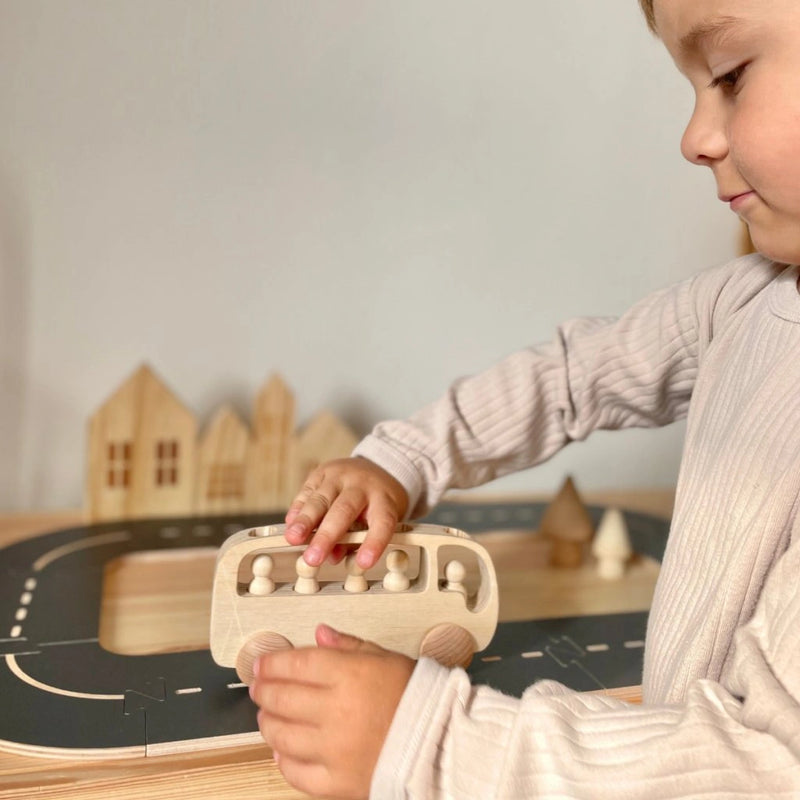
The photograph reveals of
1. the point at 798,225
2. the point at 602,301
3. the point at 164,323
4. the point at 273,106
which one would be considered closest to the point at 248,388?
the point at 164,323

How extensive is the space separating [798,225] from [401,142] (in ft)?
2.03

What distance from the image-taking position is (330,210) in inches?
41.2

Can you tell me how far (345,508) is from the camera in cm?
62

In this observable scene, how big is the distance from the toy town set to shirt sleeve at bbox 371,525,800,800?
15cm

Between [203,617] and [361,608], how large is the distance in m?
0.20

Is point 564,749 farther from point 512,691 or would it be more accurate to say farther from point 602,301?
point 602,301

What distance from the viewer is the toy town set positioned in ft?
1.92

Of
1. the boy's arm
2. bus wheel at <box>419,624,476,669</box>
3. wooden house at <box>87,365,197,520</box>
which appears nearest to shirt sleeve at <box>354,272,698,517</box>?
the boy's arm

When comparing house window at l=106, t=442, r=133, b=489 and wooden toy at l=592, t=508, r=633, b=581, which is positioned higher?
house window at l=106, t=442, r=133, b=489

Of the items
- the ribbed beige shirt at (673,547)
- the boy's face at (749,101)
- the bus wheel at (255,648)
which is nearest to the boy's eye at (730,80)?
the boy's face at (749,101)

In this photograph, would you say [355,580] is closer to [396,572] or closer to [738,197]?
[396,572]

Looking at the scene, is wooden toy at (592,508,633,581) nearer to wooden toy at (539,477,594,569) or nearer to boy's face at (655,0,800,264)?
wooden toy at (539,477,594,569)

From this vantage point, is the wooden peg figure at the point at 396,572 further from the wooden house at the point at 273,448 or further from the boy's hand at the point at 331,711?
the wooden house at the point at 273,448

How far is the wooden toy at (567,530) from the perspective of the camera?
886 mm
